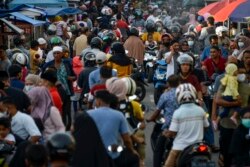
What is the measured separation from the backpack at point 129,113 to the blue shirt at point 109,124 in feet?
5.10

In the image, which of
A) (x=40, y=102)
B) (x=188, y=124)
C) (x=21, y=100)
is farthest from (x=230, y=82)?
(x=21, y=100)

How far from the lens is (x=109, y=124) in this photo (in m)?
11.3

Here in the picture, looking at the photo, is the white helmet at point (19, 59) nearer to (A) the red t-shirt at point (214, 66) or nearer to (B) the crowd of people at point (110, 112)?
(B) the crowd of people at point (110, 112)

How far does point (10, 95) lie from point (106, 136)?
88.0 inches

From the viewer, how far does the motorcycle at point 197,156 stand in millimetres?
12930

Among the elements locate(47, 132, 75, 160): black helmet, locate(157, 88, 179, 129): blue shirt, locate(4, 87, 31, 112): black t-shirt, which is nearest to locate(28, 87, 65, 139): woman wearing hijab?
locate(4, 87, 31, 112): black t-shirt

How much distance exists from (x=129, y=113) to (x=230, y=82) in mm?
2596

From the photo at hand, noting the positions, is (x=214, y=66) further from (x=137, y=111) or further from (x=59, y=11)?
(x=59, y=11)

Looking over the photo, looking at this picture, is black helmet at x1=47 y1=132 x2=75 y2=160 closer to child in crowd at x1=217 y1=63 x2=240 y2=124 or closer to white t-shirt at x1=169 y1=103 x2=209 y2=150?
white t-shirt at x1=169 y1=103 x2=209 y2=150

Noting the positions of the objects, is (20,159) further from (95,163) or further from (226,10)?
(226,10)

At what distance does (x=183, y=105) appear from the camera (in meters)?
13.1

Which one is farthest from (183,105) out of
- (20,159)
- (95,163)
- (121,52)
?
(121,52)

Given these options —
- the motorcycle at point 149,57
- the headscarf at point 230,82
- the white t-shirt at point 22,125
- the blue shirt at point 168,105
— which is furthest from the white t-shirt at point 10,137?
the motorcycle at point 149,57

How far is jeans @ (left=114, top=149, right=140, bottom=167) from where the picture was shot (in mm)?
11719
